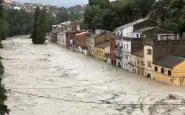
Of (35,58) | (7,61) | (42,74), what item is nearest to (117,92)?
(42,74)

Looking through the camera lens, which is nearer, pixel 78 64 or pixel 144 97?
pixel 144 97

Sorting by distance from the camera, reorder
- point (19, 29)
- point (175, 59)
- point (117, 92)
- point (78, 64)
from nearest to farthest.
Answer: point (117, 92)
point (175, 59)
point (78, 64)
point (19, 29)

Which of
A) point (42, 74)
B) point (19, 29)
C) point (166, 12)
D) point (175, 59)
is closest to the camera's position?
point (175, 59)

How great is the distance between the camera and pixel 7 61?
67062mm

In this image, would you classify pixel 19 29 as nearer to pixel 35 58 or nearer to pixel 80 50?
pixel 80 50

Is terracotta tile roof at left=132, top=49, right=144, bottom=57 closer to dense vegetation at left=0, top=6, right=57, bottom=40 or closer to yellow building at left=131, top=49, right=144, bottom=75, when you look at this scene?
yellow building at left=131, top=49, right=144, bottom=75

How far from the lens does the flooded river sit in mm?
33750

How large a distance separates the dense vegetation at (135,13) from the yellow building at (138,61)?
776 centimetres

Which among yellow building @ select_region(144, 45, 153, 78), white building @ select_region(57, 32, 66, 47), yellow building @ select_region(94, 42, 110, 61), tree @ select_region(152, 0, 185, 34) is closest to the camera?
yellow building @ select_region(144, 45, 153, 78)

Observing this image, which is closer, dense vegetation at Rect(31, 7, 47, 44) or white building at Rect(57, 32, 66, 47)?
white building at Rect(57, 32, 66, 47)

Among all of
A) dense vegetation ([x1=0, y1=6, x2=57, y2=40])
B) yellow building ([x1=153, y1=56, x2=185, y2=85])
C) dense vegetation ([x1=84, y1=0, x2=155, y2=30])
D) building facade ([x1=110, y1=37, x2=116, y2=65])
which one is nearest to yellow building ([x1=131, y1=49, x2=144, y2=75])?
yellow building ([x1=153, y1=56, x2=185, y2=85])

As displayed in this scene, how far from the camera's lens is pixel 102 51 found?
68.3 m

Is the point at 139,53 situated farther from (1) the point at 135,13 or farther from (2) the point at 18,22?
(2) the point at 18,22

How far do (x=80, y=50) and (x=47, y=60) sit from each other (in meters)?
16.1
